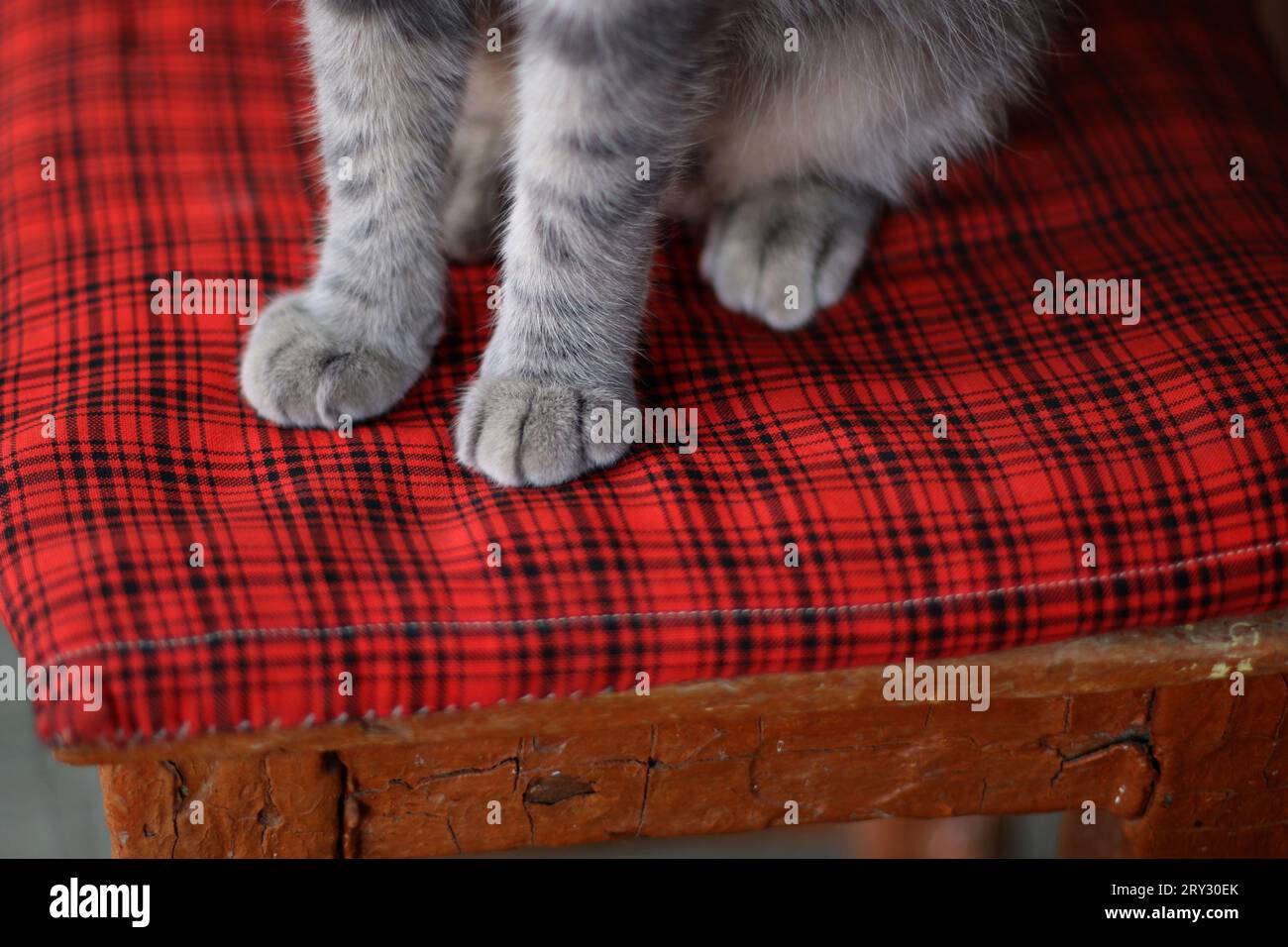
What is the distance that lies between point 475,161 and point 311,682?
515 mm

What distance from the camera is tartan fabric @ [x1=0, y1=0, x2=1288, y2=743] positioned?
0.78 meters

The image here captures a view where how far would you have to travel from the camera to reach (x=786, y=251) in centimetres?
105

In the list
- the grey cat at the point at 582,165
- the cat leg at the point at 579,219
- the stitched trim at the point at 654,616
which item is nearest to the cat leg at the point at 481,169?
the grey cat at the point at 582,165

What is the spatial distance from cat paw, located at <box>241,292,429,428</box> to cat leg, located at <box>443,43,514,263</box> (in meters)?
0.16

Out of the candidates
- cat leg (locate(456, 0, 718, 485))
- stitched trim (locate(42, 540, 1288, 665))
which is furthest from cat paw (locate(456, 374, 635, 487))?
stitched trim (locate(42, 540, 1288, 665))

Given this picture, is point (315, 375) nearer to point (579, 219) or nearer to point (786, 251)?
point (579, 219)

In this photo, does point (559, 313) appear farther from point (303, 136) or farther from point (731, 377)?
point (303, 136)

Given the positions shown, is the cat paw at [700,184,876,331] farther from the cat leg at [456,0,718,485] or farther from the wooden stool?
the wooden stool

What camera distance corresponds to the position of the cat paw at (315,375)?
907mm

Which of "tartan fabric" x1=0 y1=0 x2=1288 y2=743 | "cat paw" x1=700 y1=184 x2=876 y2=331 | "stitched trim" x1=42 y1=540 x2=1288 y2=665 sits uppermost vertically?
"cat paw" x1=700 y1=184 x2=876 y2=331

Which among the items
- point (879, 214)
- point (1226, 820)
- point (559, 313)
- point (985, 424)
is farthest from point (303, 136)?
point (1226, 820)

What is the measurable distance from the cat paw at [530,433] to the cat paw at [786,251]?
0.20 meters

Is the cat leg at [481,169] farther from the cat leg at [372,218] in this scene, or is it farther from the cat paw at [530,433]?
the cat paw at [530,433]

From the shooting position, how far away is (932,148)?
1.13 metres
